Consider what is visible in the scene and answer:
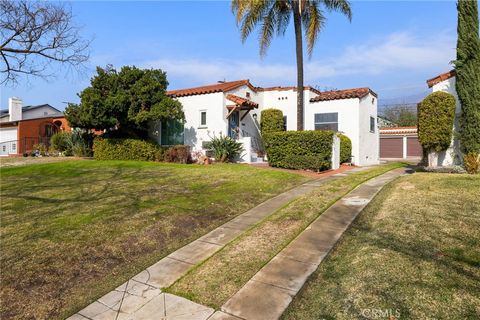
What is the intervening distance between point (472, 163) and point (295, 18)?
9950 mm

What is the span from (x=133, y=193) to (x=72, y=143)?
43.0 ft

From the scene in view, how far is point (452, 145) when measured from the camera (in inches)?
500

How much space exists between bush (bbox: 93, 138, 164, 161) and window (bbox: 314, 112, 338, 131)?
31.8 ft

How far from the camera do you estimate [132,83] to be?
55.0 feet

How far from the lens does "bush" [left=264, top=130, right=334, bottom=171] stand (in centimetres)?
1384

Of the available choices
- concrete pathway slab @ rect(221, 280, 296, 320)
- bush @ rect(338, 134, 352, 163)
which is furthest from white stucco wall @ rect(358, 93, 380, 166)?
concrete pathway slab @ rect(221, 280, 296, 320)

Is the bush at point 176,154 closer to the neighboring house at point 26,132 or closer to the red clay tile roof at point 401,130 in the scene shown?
the neighboring house at point 26,132

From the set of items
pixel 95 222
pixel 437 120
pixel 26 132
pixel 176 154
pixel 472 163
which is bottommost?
pixel 95 222

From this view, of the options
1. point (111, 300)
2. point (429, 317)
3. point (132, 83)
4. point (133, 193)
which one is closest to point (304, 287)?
point (429, 317)

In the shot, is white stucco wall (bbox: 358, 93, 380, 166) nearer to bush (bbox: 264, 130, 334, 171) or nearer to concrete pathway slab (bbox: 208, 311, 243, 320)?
bush (bbox: 264, 130, 334, 171)

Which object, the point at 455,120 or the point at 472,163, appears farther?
the point at 455,120

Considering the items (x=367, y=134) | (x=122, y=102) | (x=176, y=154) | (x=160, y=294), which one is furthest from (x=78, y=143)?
(x=367, y=134)

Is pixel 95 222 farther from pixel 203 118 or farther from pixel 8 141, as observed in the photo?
pixel 8 141

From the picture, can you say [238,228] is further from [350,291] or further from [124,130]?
[124,130]
